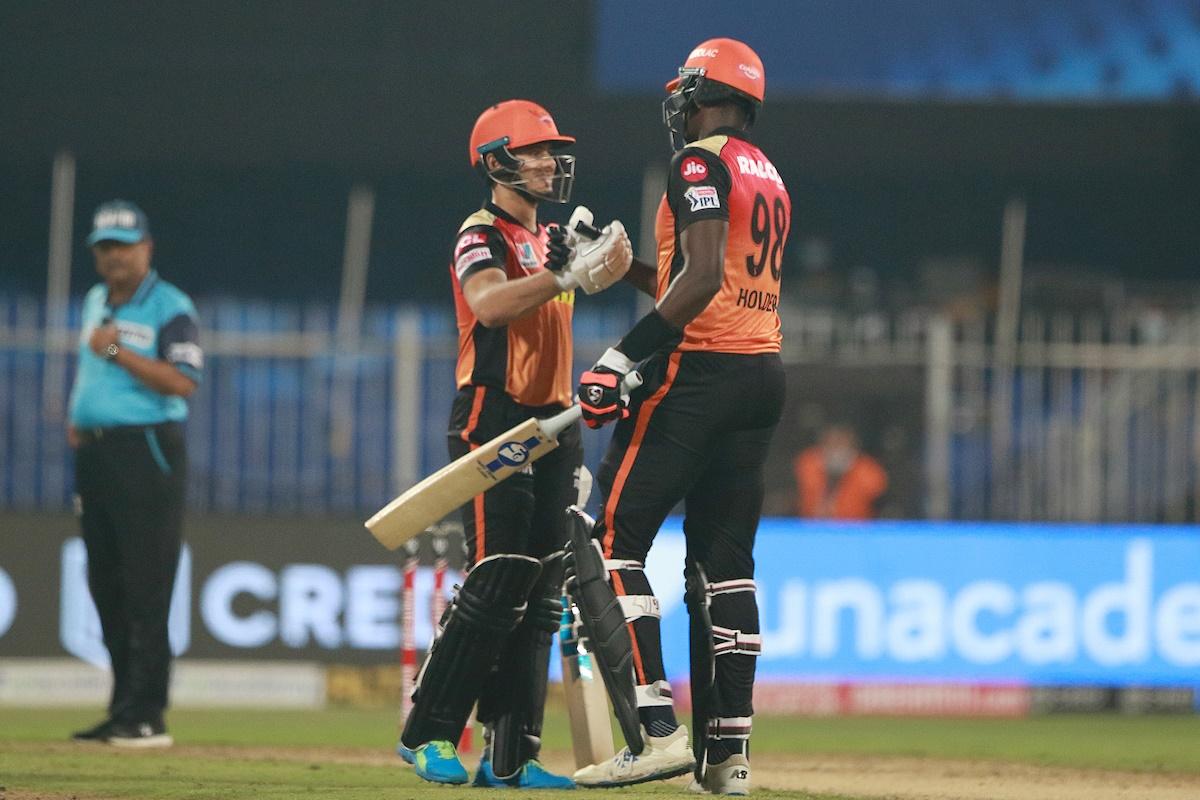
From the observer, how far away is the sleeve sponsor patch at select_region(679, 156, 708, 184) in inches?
235

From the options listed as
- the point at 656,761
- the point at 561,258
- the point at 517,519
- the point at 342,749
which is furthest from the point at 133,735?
the point at 561,258

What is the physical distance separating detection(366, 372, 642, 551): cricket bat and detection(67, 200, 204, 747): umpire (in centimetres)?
255

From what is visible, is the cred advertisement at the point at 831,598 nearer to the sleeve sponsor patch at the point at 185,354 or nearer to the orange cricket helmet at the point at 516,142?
the sleeve sponsor patch at the point at 185,354

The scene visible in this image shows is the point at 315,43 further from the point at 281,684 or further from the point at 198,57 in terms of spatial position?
the point at 281,684

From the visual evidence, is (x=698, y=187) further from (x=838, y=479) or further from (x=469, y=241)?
(x=838, y=479)

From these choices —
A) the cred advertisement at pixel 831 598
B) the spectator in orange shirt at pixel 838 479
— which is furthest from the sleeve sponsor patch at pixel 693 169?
the spectator in orange shirt at pixel 838 479

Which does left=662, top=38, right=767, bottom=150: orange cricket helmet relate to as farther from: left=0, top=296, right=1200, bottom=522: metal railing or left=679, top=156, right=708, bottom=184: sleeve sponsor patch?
left=0, top=296, right=1200, bottom=522: metal railing

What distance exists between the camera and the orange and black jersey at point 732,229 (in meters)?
5.98

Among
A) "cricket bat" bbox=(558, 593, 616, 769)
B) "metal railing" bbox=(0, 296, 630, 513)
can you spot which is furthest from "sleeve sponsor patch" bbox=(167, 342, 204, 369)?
"metal railing" bbox=(0, 296, 630, 513)

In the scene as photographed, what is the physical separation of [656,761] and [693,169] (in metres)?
1.80

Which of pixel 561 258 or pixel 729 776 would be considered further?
pixel 729 776

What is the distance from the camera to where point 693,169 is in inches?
235

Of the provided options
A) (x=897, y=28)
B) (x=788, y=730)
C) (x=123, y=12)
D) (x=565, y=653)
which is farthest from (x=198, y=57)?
(x=565, y=653)

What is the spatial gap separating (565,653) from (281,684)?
551 centimetres
